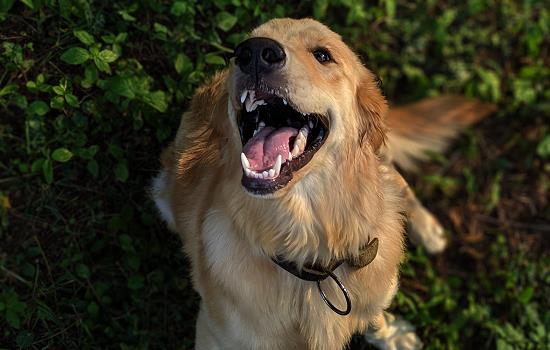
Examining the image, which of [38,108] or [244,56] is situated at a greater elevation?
[244,56]

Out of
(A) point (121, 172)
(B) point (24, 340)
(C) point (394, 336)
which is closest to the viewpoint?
(B) point (24, 340)

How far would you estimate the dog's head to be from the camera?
243 cm

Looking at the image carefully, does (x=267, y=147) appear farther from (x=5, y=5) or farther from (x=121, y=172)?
(x=5, y=5)

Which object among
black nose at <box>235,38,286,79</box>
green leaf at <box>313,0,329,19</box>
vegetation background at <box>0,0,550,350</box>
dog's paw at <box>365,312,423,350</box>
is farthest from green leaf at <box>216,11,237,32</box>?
dog's paw at <box>365,312,423,350</box>

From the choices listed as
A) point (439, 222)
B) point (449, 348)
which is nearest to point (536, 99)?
point (439, 222)

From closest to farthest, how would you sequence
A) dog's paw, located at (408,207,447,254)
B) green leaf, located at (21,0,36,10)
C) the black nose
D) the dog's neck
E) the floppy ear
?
the black nose, the dog's neck, the floppy ear, green leaf, located at (21,0,36,10), dog's paw, located at (408,207,447,254)

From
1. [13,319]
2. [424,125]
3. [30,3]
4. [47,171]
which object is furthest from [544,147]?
[13,319]

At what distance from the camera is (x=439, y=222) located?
4.54 meters

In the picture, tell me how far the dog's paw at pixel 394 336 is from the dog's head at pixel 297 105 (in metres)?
1.38

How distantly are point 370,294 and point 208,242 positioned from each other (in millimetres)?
814

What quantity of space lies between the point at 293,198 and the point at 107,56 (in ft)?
4.74

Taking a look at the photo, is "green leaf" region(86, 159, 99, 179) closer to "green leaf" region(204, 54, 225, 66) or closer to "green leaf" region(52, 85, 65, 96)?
"green leaf" region(52, 85, 65, 96)

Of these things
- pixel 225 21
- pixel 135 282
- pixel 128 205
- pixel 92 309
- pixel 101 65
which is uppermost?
pixel 225 21

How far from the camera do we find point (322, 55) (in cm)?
277
